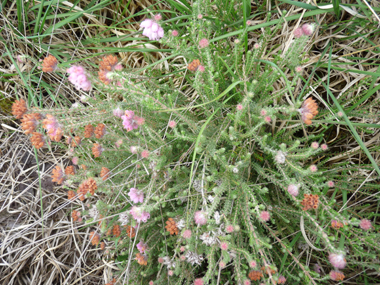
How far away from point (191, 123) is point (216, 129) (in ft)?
1.20

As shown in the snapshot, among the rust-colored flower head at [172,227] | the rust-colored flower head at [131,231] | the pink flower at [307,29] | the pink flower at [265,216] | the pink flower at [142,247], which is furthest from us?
the pink flower at [142,247]

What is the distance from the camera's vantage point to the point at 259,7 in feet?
9.41

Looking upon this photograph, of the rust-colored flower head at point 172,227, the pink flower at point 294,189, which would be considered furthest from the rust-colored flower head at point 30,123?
the pink flower at point 294,189

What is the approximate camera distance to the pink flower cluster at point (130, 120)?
82.9 inches

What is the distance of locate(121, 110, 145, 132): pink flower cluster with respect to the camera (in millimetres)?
2105

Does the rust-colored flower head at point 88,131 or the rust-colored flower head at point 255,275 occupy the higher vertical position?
the rust-colored flower head at point 88,131

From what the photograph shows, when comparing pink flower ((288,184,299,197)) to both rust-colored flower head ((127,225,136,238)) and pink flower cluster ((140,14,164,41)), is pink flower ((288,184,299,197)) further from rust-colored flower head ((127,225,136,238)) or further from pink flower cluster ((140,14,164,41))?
pink flower cluster ((140,14,164,41))

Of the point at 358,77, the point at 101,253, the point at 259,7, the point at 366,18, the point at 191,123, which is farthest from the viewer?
the point at 101,253

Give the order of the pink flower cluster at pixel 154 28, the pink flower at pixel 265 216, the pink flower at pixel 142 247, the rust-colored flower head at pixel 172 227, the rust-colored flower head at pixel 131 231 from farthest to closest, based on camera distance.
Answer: the pink flower at pixel 142 247 → the rust-colored flower head at pixel 131 231 → the rust-colored flower head at pixel 172 227 → the pink flower cluster at pixel 154 28 → the pink flower at pixel 265 216

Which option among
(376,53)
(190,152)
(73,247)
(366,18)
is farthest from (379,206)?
(73,247)

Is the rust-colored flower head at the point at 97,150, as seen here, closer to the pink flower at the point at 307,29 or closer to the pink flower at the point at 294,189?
the pink flower at the point at 294,189

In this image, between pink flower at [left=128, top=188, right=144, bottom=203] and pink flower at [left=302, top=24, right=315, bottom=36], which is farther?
pink flower at [left=128, top=188, right=144, bottom=203]

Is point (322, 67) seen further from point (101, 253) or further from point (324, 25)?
point (101, 253)

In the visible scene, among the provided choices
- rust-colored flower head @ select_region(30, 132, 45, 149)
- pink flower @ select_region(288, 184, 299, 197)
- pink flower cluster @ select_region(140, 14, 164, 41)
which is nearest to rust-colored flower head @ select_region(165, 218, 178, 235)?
pink flower @ select_region(288, 184, 299, 197)
